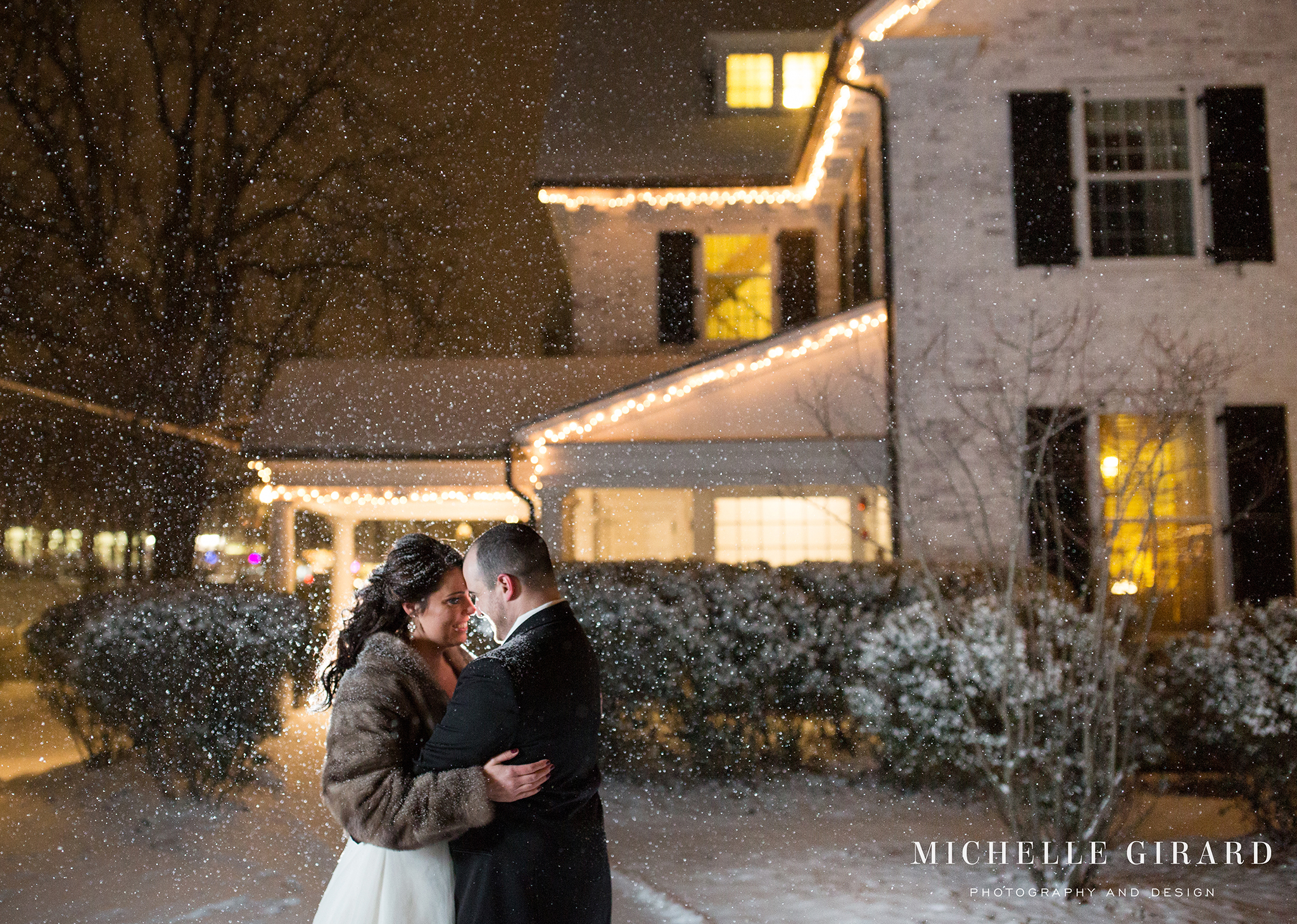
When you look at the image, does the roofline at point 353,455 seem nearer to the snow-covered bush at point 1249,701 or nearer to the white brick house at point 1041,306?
the white brick house at point 1041,306

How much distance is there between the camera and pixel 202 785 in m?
7.49

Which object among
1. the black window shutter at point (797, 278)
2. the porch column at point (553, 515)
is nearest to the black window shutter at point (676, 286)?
the black window shutter at point (797, 278)

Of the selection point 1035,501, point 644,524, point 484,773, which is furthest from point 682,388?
point 484,773

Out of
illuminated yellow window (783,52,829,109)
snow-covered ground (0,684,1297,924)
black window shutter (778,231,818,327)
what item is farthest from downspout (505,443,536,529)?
illuminated yellow window (783,52,829,109)

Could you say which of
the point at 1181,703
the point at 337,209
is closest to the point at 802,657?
the point at 1181,703

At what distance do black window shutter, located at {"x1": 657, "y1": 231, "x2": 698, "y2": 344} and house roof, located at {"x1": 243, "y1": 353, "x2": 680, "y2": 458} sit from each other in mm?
440

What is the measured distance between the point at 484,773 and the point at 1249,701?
18.5 feet

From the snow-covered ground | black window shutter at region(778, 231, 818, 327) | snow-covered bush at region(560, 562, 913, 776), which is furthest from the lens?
black window shutter at region(778, 231, 818, 327)

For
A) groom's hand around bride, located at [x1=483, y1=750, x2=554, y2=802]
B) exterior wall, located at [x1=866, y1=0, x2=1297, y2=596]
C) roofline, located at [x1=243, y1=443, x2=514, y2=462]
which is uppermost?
exterior wall, located at [x1=866, y1=0, x2=1297, y2=596]

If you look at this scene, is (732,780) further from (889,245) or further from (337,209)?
(337,209)

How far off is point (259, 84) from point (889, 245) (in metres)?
14.1

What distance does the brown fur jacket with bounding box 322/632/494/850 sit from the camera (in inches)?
98.8

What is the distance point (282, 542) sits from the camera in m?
14.0

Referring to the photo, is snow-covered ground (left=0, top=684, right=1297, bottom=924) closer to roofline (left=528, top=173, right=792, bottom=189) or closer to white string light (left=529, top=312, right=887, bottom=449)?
white string light (left=529, top=312, right=887, bottom=449)
